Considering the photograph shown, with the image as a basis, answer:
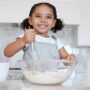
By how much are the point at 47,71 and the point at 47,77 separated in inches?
0.7

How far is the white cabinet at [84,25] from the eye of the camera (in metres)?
1.25

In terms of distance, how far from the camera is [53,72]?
595mm

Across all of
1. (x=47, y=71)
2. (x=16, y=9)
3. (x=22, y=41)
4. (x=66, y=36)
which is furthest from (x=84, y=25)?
(x=47, y=71)

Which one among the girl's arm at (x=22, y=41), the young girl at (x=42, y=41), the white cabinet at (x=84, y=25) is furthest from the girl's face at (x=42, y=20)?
the white cabinet at (x=84, y=25)

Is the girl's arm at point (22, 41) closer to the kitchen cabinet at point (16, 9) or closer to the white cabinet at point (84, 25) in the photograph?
the kitchen cabinet at point (16, 9)

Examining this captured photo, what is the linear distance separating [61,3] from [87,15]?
0.52 feet

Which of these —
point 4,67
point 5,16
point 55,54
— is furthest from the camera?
point 5,16

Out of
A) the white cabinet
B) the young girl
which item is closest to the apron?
the young girl

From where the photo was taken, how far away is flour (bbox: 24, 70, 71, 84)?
59cm

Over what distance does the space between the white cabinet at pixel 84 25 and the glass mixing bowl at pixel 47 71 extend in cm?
64

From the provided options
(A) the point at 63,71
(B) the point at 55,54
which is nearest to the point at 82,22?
(B) the point at 55,54

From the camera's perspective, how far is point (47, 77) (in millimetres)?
587

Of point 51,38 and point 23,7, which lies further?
point 23,7

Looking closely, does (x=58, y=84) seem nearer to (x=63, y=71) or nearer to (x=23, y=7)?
(x=63, y=71)
